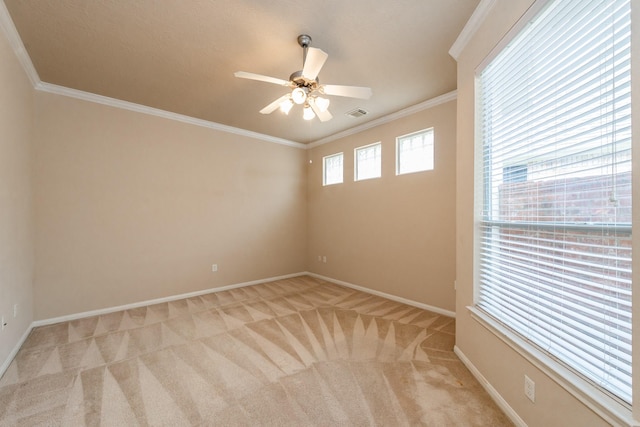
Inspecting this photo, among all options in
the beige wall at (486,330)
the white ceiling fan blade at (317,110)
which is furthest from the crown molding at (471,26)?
the white ceiling fan blade at (317,110)

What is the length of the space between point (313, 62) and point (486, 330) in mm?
2449

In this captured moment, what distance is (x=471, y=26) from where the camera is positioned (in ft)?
7.04

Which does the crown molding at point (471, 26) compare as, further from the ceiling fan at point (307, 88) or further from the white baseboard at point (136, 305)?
the white baseboard at point (136, 305)

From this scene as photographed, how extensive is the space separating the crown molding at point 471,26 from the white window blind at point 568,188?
15.6 inches

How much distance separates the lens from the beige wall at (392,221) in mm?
3535

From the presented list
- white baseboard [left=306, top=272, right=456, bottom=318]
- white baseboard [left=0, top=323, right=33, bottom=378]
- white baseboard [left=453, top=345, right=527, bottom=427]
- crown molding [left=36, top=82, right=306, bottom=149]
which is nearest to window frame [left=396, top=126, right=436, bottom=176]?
white baseboard [left=306, top=272, right=456, bottom=318]

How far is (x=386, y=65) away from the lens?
277cm

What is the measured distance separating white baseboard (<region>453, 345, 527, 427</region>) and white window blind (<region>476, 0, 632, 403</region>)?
0.52m

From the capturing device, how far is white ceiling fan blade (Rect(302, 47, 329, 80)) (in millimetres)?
1913

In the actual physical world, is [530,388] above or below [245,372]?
above

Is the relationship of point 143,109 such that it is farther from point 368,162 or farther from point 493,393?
point 493,393

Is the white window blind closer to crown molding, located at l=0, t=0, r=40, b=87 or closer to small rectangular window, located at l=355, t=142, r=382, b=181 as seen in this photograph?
small rectangular window, located at l=355, t=142, r=382, b=181

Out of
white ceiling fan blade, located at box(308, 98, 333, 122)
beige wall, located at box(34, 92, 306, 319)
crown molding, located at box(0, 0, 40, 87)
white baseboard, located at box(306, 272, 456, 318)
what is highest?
crown molding, located at box(0, 0, 40, 87)

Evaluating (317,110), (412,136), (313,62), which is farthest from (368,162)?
(313,62)
